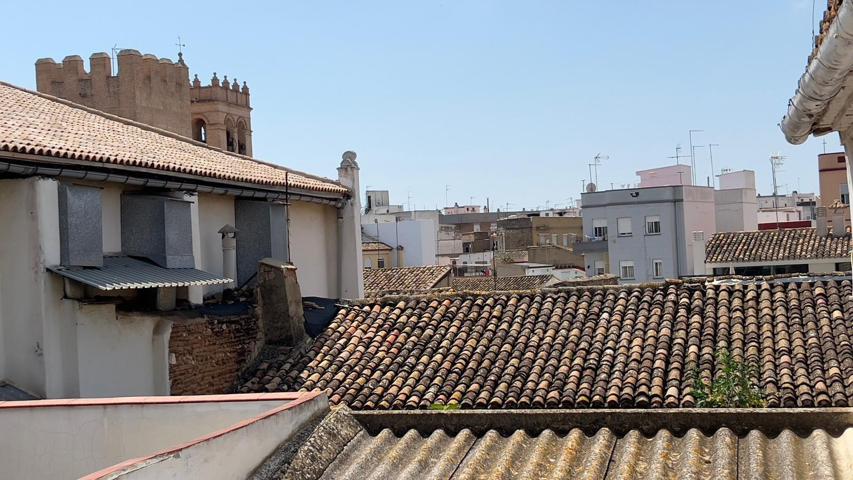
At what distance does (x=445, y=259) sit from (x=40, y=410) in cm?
5354

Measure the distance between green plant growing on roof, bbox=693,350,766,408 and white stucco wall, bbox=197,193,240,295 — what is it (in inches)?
302

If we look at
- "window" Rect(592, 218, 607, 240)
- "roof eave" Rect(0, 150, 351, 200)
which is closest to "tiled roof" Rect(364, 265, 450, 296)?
"window" Rect(592, 218, 607, 240)

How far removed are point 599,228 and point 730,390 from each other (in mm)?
38421

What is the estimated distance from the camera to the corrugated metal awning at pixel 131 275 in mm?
11312

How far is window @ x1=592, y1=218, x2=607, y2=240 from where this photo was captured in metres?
47.0

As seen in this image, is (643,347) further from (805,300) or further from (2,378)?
(2,378)

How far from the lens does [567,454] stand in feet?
26.3

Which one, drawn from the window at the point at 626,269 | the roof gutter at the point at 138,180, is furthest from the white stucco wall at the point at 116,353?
the window at the point at 626,269

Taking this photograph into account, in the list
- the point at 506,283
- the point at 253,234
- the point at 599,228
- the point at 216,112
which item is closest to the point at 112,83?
the point at 216,112

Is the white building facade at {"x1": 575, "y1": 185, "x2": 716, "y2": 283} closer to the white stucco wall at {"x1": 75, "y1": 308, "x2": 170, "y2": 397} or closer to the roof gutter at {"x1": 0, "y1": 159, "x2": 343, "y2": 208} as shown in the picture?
the roof gutter at {"x1": 0, "y1": 159, "x2": 343, "y2": 208}

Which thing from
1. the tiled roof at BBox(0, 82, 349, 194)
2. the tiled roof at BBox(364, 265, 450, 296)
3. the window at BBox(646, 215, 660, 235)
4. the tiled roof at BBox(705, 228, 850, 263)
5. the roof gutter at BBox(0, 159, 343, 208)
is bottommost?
the tiled roof at BBox(364, 265, 450, 296)

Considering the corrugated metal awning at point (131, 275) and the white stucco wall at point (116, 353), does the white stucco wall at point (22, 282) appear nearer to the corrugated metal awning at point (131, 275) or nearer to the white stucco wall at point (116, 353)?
the corrugated metal awning at point (131, 275)

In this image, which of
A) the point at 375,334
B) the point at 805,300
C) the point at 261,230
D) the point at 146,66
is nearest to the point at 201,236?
the point at 261,230

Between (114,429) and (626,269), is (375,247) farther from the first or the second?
(114,429)
